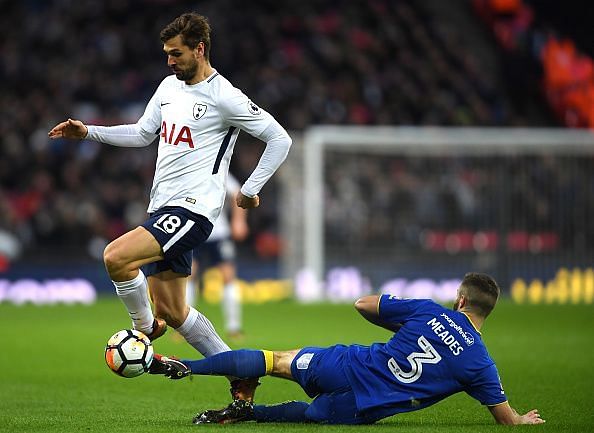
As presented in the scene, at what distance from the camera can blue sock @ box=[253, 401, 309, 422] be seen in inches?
260

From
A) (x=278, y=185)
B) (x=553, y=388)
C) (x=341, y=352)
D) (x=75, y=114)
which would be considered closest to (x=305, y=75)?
(x=278, y=185)

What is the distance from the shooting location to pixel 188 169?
277 inches

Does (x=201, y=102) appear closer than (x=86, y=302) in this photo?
Yes

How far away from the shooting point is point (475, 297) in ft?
21.0

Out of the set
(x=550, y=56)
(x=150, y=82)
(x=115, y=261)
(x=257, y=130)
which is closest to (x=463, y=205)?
(x=150, y=82)

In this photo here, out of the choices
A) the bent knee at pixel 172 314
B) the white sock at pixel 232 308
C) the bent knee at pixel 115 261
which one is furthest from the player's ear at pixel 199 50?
the white sock at pixel 232 308

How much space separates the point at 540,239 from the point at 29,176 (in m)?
8.72

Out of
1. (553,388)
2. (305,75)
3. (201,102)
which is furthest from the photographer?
(305,75)

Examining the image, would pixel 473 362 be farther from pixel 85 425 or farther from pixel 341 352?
pixel 85 425

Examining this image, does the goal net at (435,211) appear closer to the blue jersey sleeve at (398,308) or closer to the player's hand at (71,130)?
the player's hand at (71,130)

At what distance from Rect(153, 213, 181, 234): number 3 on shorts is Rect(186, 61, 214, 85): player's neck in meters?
0.86

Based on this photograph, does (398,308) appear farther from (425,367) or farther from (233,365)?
(233,365)

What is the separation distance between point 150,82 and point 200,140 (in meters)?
15.9

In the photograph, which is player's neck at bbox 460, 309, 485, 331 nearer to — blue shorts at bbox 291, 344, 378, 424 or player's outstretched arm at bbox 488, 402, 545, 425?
player's outstretched arm at bbox 488, 402, 545, 425
